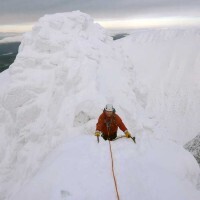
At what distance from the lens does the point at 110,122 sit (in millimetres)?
9977

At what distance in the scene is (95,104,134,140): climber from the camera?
954cm

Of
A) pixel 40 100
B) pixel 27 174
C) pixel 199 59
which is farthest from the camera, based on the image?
pixel 199 59

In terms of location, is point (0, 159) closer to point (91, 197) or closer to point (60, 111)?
point (60, 111)

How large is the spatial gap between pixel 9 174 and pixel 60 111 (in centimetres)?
447

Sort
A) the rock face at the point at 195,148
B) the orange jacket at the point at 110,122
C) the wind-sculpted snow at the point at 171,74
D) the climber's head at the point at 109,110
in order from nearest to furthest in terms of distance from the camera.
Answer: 1. the climber's head at the point at 109,110
2. the orange jacket at the point at 110,122
3. the rock face at the point at 195,148
4. the wind-sculpted snow at the point at 171,74

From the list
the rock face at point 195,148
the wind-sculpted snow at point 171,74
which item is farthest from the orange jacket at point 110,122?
the wind-sculpted snow at point 171,74

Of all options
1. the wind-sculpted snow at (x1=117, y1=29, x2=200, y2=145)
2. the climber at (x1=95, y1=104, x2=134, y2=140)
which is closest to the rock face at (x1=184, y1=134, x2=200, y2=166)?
the climber at (x1=95, y1=104, x2=134, y2=140)

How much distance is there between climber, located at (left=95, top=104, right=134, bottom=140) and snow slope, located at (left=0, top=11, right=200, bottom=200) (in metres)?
0.47

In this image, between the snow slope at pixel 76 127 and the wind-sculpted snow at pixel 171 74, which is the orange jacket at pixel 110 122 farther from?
the wind-sculpted snow at pixel 171 74

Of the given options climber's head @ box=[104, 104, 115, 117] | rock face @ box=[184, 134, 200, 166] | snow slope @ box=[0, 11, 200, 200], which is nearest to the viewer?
snow slope @ box=[0, 11, 200, 200]

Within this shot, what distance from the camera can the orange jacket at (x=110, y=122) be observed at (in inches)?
385

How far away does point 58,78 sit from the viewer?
15.6m

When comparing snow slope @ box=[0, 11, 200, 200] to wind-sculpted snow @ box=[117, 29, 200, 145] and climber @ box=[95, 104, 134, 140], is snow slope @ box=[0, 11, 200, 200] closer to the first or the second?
climber @ box=[95, 104, 134, 140]

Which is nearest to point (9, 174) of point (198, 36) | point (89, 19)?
point (89, 19)
